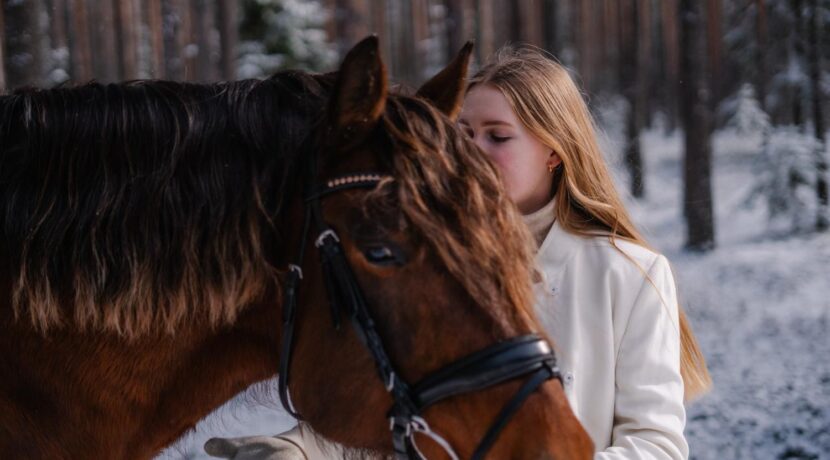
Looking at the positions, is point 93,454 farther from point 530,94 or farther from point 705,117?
point 705,117

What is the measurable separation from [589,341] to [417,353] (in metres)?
0.86

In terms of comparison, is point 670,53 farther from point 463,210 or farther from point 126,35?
point 463,210

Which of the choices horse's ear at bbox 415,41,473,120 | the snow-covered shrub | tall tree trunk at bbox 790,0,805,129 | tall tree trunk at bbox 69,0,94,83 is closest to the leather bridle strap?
horse's ear at bbox 415,41,473,120

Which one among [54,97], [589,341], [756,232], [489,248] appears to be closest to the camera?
[489,248]

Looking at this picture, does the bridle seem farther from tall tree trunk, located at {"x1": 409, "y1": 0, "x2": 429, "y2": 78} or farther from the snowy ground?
tall tree trunk, located at {"x1": 409, "y1": 0, "x2": 429, "y2": 78}

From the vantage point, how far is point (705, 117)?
488 inches

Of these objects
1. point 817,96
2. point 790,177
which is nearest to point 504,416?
point 790,177

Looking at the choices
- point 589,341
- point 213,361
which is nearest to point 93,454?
point 213,361

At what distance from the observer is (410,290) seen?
5.53 ft

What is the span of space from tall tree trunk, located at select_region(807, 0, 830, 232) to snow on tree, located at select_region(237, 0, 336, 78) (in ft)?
33.1

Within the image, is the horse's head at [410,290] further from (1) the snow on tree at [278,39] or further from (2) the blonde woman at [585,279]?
(1) the snow on tree at [278,39]

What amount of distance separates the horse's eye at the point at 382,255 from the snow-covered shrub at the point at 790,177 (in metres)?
12.2

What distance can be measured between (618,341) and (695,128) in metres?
11.0

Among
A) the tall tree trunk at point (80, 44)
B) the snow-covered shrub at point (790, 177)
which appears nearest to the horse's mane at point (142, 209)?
the snow-covered shrub at point (790, 177)
